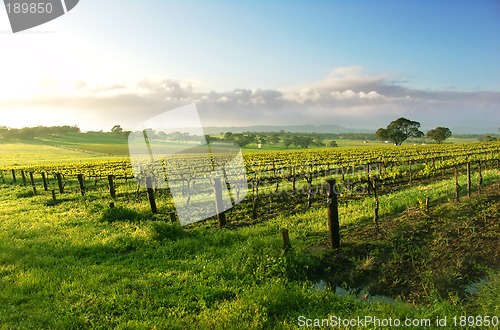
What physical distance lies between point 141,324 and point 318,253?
17.8ft

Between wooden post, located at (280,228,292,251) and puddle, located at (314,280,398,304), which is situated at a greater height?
wooden post, located at (280,228,292,251)

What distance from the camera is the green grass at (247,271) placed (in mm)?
6676

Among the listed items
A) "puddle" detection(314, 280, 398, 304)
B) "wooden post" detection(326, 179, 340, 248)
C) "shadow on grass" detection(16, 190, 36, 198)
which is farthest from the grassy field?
"puddle" detection(314, 280, 398, 304)

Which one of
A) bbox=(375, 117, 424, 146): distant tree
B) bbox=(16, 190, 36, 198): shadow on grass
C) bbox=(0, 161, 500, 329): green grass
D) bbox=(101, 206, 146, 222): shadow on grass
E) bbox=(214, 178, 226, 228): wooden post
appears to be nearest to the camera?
bbox=(0, 161, 500, 329): green grass

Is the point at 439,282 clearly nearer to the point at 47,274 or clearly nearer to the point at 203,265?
the point at 203,265

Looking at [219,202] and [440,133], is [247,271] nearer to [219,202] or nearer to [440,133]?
[219,202]

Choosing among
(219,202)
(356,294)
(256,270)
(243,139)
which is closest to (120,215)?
(219,202)

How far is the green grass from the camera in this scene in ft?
21.9

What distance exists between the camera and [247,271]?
8664 millimetres

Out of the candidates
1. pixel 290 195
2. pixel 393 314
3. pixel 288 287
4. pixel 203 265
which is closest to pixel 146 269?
pixel 203 265

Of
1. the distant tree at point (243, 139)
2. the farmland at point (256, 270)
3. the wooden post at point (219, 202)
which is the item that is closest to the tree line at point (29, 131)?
the distant tree at point (243, 139)

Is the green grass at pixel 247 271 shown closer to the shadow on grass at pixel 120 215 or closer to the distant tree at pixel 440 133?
the shadow on grass at pixel 120 215

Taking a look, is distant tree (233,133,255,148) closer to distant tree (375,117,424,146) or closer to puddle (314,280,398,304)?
distant tree (375,117,424,146)

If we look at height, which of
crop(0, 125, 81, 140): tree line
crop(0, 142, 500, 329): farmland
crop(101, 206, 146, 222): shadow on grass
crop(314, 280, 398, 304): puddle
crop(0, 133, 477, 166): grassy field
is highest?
crop(0, 125, 81, 140): tree line
